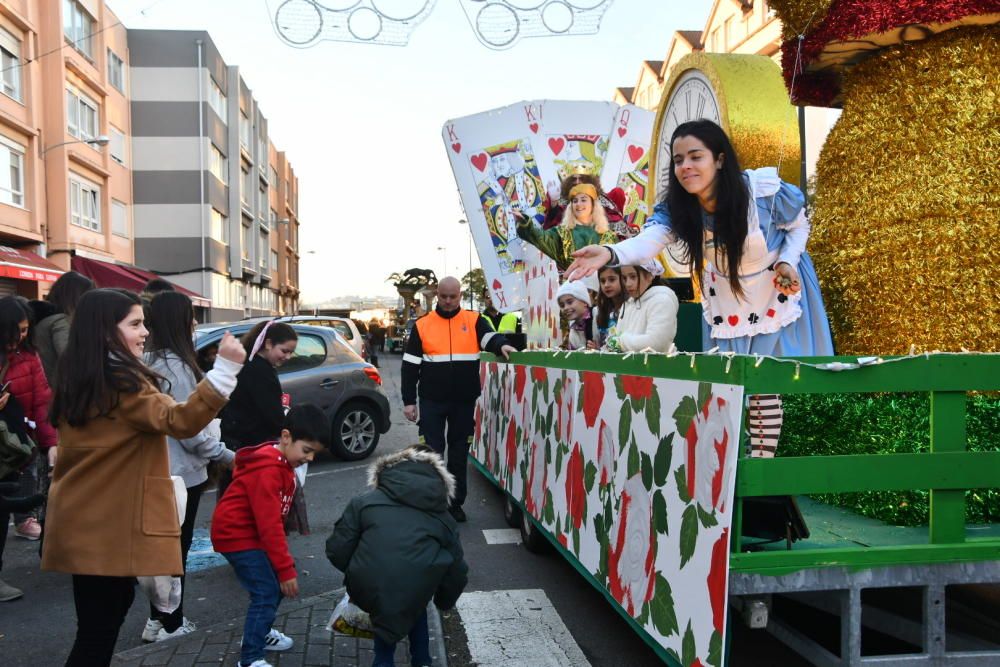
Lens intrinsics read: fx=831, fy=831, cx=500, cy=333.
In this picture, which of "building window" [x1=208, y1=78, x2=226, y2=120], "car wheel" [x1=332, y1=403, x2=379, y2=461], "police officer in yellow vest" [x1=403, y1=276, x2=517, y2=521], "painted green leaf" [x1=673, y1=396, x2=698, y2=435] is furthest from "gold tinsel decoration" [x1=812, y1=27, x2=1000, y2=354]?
"building window" [x1=208, y1=78, x2=226, y2=120]

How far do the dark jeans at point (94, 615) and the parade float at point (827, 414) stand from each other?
1.84 m

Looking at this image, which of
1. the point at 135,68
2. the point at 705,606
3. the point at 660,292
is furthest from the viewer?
the point at 135,68

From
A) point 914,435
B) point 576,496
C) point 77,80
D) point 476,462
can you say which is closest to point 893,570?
point 914,435

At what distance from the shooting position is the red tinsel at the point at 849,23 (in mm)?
3375

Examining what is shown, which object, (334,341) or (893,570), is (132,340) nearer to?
(893,570)

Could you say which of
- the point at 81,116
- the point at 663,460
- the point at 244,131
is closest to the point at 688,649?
the point at 663,460

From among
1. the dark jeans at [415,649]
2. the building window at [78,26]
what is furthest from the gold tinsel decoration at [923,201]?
the building window at [78,26]

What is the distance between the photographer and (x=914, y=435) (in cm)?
337

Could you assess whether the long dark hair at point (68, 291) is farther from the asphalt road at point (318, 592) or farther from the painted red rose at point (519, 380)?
the painted red rose at point (519, 380)

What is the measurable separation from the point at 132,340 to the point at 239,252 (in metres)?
44.8

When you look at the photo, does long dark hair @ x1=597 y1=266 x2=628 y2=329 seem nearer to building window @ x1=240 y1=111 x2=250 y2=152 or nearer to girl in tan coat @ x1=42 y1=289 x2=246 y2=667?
girl in tan coat @ x1=42 y1=289 x2=246 y2=667

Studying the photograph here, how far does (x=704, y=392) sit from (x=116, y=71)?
3640 centimetres

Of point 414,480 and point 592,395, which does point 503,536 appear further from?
point 414,480

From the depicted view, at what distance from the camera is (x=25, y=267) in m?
20.0
